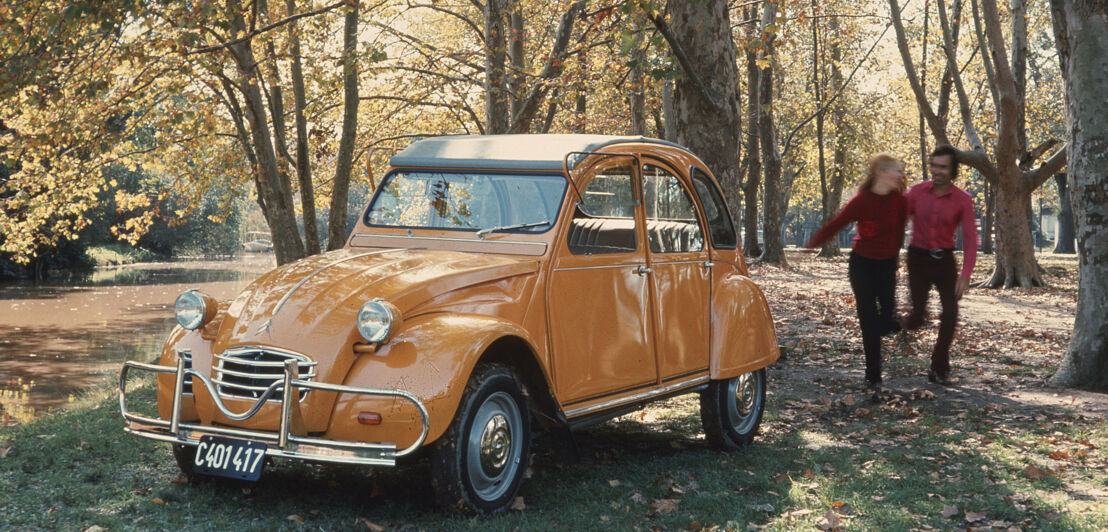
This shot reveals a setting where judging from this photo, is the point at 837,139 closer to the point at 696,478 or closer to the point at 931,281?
the point at 931,281

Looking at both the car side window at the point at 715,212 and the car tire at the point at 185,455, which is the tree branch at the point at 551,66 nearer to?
the car side window at the point at 715,212

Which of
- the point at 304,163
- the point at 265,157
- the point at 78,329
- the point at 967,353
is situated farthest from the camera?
the point at 78,329

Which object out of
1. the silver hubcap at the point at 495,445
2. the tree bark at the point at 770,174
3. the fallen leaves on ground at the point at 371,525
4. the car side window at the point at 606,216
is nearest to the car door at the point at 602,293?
the car side window at the point at 606,216

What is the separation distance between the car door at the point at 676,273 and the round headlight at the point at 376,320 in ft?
7.35

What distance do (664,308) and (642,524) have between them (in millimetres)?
1751

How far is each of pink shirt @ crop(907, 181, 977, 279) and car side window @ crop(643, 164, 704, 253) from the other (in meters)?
2.90

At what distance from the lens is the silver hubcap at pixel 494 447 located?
501 cm

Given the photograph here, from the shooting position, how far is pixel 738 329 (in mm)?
7168

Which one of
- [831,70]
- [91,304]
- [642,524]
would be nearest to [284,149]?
[91,304]

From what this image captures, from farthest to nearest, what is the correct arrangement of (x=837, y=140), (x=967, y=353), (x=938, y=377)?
(x=837, y=140) → (x=967, y=353) → (x=938, y=377)

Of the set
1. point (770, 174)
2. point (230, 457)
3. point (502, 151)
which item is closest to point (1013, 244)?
point (770, 174)

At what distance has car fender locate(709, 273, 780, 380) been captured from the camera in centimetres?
705

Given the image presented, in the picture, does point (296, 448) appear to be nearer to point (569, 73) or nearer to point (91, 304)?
point (569, 73)

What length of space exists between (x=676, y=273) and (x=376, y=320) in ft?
8.58
